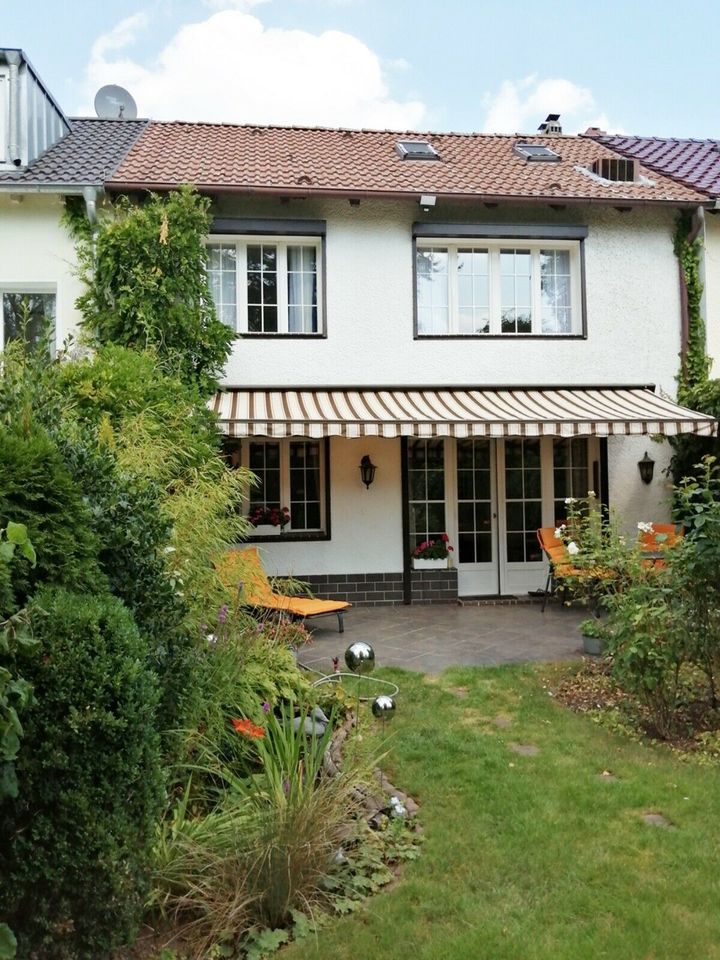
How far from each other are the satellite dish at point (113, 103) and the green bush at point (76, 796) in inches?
791

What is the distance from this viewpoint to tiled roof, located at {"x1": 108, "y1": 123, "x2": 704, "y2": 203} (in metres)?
15.4

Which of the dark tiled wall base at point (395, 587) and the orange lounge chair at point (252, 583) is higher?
the orange lounge chair at point (252, 583)

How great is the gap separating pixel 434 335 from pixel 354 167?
452cm

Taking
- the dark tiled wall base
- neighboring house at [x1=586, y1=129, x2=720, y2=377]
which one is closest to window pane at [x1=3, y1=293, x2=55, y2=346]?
the dark tiled wall base

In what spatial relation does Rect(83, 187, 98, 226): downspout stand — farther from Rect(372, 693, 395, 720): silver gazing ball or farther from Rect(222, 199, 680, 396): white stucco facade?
Rect(372, 693, 395, 720): silver gazing ball

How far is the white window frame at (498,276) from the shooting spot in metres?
16.2

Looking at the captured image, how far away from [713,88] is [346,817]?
20.5 meters

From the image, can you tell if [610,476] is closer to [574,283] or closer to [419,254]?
[574,283]

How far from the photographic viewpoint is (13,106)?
15.1 m

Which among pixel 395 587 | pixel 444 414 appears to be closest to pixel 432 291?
pixel 444 414

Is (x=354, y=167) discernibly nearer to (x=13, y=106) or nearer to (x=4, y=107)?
(x=13, y=106)

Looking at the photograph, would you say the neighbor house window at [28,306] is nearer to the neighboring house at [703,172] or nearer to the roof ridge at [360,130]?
the roof ridge at [360,130]

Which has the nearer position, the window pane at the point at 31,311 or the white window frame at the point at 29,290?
the white window frame at the point at 29,290

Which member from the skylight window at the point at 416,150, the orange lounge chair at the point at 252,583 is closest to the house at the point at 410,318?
the skylight window at the point at 416,150
